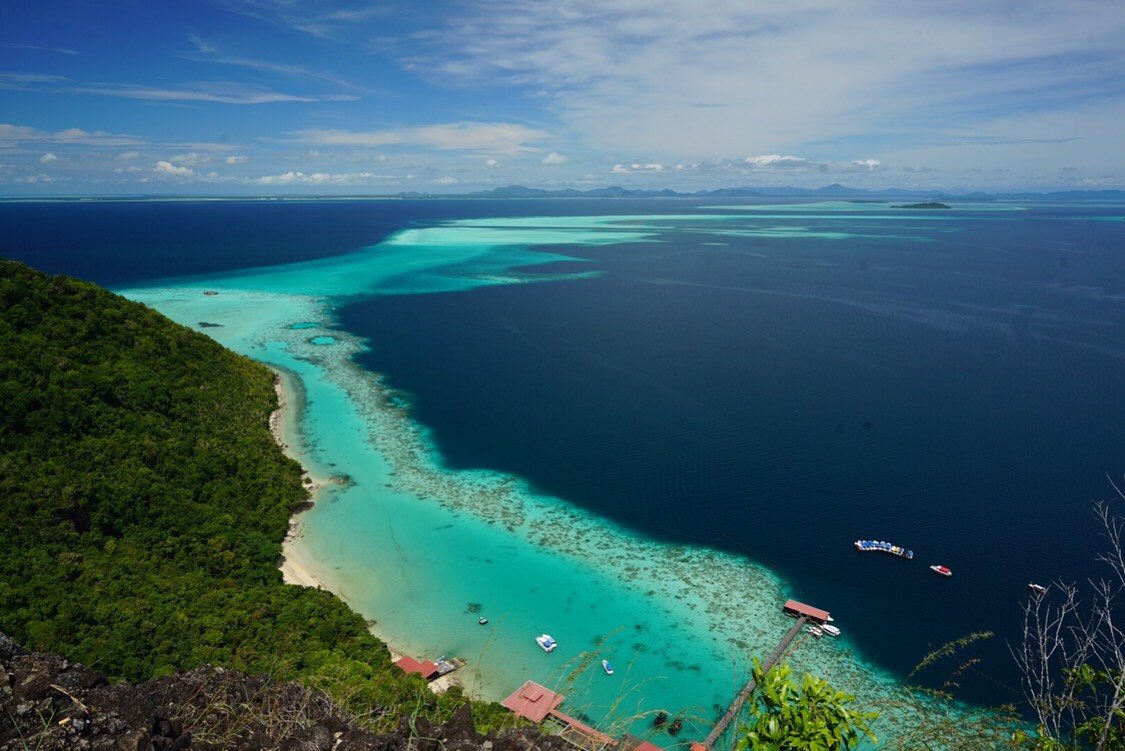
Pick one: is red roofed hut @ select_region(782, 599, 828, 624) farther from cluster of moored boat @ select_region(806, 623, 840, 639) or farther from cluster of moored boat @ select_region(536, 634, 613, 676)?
cluster of moored boat @ select_region(536, 634, 613, 676)

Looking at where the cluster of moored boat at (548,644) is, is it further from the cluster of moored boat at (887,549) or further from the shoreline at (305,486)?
the cluster of moored boat at (887,549)

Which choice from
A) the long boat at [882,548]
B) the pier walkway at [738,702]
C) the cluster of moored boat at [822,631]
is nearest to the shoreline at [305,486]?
the pier walkway at [738,702]

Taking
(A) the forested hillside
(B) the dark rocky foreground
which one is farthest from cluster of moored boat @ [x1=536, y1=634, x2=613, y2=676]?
(B) the dark rocky foreground

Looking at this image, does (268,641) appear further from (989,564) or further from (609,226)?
(609,226)

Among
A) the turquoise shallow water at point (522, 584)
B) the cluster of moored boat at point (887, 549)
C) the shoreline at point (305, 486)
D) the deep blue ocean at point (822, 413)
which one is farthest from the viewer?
the deep blue ocean at point (822, 413)

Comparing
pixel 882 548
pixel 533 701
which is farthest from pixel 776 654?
pixel 882 548

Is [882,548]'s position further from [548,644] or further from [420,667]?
[420,667]

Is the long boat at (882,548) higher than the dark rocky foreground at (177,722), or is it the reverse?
the dark rocky foreground at (177,722)
